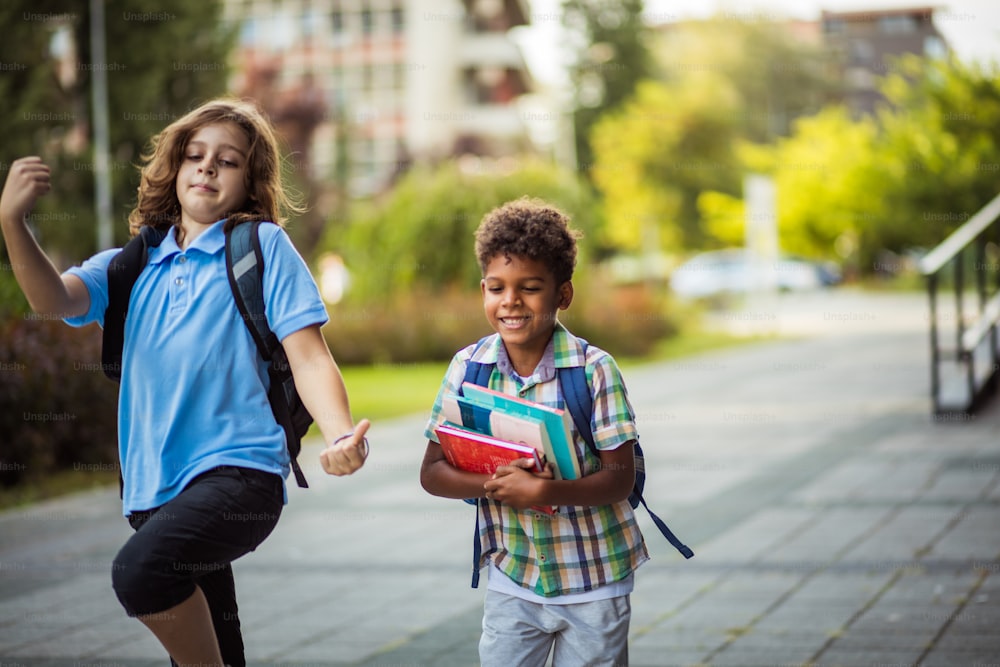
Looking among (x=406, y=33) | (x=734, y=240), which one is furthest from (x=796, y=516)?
(x=406, y=33)

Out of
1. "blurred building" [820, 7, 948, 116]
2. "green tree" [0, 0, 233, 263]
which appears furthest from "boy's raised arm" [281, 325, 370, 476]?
"blurred building" [820, 7, 948, 116]

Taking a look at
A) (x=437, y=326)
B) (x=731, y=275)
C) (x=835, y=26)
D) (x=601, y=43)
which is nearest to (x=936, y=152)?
(x=437, y=326)

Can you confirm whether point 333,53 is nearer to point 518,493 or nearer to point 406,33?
point 406,33

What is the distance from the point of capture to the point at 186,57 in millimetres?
28312

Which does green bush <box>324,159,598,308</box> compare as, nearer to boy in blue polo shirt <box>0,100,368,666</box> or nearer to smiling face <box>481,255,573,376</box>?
boy in blue polo shirt <box>0,100,368,666</box>

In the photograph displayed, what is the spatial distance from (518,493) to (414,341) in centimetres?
1893

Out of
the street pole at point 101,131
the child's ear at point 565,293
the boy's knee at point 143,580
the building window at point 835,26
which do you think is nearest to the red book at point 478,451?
the child's ear at point 565,293

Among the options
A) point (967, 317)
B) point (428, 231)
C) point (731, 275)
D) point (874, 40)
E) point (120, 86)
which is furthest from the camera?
point (874, 40)

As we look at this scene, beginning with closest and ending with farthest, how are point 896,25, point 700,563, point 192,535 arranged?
point 192,535 → point 700,563 → point 896,25

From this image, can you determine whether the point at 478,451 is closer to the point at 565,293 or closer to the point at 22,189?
the point at 565,293

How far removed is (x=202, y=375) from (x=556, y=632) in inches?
40.1

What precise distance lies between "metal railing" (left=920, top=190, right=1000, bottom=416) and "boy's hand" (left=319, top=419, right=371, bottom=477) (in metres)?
8.91

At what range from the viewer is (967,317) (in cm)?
1173

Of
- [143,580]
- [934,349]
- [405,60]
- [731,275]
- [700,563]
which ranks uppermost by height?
[405,60]
